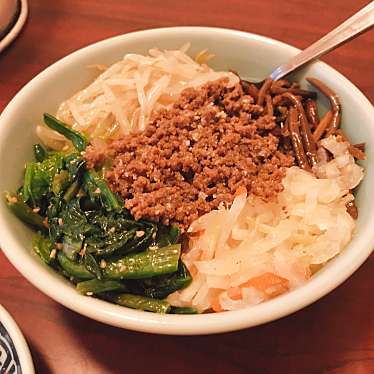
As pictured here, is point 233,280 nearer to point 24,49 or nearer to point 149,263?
point 149,263

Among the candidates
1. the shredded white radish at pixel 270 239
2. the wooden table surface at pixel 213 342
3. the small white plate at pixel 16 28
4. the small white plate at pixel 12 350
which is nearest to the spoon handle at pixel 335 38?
the shredded white radish at pixel 270 239

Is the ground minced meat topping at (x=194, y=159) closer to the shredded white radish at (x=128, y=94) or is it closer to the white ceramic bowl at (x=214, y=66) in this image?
the shredded white radish at (x=128, y=94)

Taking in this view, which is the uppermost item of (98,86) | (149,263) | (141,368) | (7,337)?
(98,86)

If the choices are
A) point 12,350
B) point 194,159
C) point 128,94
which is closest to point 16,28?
point 128,94

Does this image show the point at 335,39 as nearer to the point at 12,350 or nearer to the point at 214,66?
the point at 214,66

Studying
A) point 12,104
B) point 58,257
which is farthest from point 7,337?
point 12,104

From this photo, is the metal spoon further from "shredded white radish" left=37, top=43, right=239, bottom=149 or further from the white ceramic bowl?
"shredded white radish" left=37, top=43, right=239, bottom=149

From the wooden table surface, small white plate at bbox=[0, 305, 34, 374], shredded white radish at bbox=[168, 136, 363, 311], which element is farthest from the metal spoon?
small white plate at bbox=[0, 305, 34, 374]
